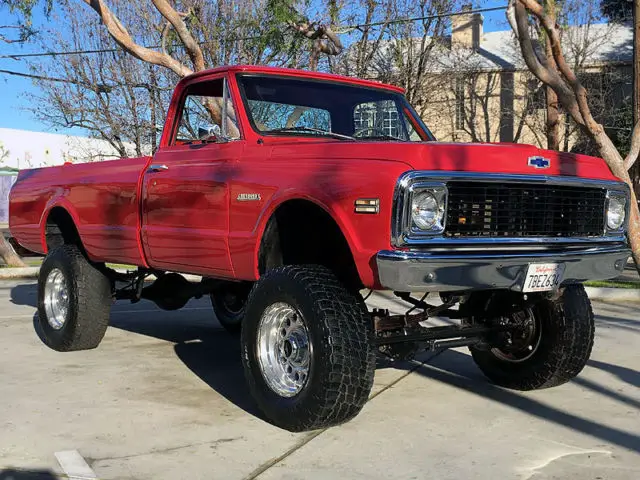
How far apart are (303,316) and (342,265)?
27.3 inches

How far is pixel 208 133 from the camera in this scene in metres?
5.45

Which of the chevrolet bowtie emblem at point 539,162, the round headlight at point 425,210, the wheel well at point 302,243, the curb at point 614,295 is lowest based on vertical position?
the curb at point 614,295

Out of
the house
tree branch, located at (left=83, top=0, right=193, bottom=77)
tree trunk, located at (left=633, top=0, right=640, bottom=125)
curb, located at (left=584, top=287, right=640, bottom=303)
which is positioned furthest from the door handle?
the house

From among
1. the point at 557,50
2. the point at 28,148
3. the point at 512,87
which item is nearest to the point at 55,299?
the point at 557,50

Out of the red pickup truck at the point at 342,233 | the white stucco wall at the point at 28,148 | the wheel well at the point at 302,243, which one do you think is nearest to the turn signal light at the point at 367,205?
the red pickup truck at the point at 342,233

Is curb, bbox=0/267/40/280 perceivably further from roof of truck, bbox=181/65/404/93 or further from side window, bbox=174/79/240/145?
roof of truck, bbox=181/65/404/93

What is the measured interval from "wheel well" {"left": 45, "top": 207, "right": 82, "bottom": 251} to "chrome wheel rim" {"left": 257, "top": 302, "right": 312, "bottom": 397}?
3089mm

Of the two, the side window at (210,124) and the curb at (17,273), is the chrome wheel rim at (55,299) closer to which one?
the side window at (210,124)

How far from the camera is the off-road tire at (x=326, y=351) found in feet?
13.6

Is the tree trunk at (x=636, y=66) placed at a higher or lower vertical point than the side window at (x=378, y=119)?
higher

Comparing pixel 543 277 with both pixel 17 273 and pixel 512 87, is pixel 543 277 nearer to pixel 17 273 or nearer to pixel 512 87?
pixel 17 273

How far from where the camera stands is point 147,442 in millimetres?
4297

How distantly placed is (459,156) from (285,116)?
6.04ft

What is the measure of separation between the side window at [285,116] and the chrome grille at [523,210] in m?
1.72
